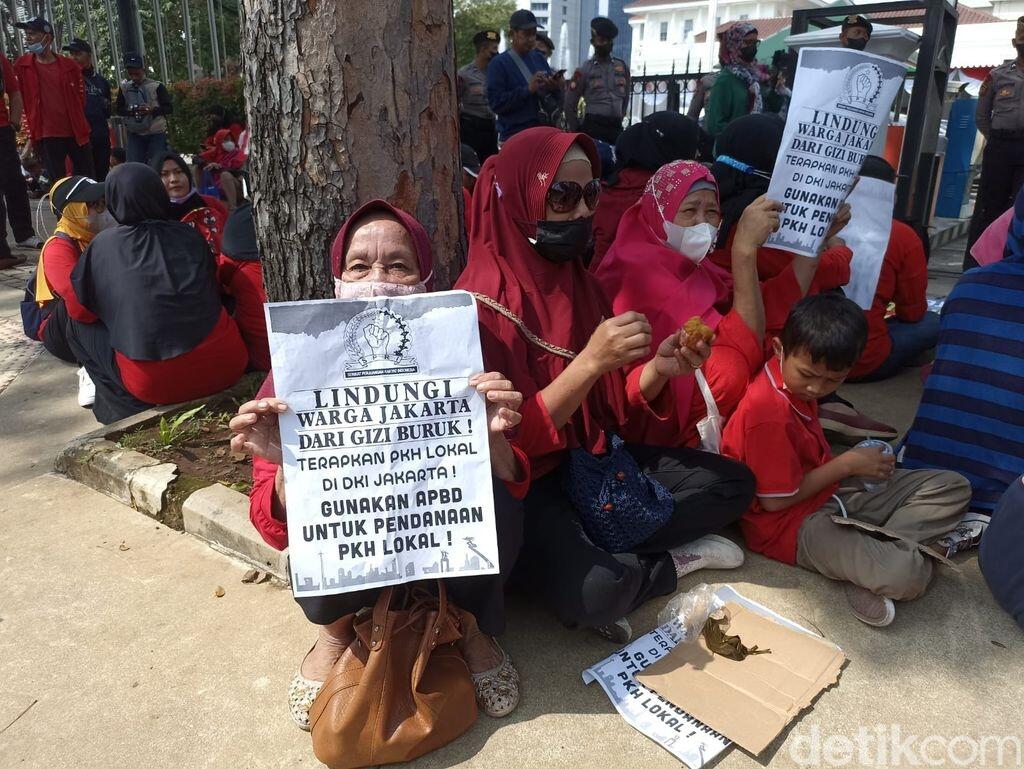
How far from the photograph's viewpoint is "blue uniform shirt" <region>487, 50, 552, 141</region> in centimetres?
697

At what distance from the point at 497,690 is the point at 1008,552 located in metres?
1.66

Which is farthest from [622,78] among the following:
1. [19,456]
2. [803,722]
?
[803,722]

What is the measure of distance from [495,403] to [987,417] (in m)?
1.94

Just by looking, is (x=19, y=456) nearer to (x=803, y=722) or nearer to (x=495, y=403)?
(x=495, y=403)

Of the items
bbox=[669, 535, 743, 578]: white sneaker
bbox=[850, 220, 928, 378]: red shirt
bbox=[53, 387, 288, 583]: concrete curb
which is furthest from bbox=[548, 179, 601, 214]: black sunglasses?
bbox=[850, 220, 928, 378]: red shirt

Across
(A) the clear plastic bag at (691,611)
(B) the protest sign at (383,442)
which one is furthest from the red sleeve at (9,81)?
(A) the clear plastic bag at (691,611)

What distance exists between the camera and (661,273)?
122 inches

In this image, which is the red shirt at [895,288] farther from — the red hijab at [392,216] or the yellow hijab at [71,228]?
the yellow hijab at [71,228]

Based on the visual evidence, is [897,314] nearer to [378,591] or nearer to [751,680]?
[751,680]

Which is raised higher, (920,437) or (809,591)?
(920,437)

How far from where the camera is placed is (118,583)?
277 cm

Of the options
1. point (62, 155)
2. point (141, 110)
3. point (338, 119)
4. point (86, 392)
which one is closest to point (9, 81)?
point (62, 155)

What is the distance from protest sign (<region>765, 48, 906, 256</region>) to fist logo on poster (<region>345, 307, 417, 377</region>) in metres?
1.74

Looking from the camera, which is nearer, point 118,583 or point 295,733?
point 295,733
